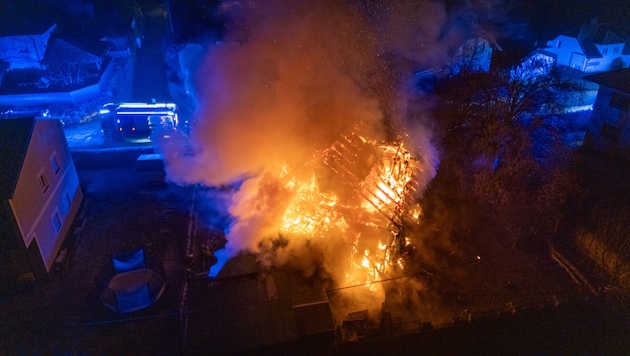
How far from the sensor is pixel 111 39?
26.8 meters

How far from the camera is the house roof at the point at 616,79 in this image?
54.2ft

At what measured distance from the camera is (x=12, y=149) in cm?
1241

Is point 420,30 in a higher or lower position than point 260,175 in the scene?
higher

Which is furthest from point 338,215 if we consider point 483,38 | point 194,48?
point 483,38

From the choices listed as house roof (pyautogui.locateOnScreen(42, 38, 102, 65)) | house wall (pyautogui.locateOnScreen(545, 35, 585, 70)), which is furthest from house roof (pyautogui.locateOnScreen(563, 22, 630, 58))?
house roof (pyautogui.locateOnScreen(42, 38, 102, 65))

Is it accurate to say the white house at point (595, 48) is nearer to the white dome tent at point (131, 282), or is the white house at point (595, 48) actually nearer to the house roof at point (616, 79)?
the house roof at point (616, 79)

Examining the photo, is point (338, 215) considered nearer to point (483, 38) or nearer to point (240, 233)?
point (240, 233)

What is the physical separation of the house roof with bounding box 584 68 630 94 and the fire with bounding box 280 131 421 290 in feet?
27.8

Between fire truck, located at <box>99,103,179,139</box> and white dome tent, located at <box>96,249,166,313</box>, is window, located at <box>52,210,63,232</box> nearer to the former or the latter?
white dome tent, located at <box>96,249,166,313</box>

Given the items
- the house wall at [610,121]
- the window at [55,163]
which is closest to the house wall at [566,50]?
the house wall at [610,121]

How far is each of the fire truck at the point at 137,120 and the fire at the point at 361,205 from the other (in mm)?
10301

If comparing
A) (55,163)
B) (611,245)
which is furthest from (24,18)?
(611,245)

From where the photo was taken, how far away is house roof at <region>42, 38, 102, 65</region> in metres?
24.5

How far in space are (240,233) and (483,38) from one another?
17.5 metres
